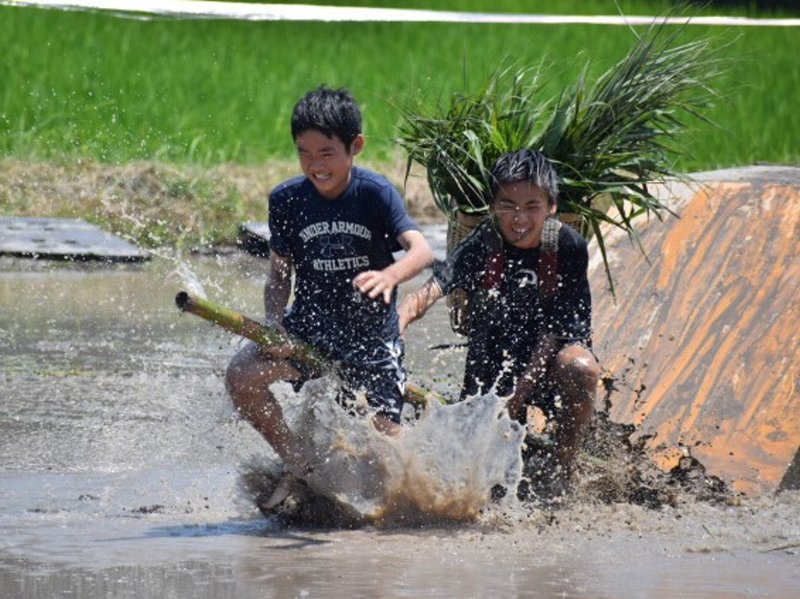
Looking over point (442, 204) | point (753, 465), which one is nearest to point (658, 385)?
point (753, 465)

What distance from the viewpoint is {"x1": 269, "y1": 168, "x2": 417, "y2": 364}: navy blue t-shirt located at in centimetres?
581

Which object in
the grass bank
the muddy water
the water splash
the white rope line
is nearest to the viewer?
the muddy water

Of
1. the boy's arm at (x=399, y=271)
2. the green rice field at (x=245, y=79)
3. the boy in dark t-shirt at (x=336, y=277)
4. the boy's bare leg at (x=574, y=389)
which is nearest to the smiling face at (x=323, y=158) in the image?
the boy in dark t-shirt at (x=336, y=277)

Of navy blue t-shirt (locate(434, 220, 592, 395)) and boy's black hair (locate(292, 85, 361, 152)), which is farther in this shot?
navy blue t-shirt (locate(434, 220, 592, 395))

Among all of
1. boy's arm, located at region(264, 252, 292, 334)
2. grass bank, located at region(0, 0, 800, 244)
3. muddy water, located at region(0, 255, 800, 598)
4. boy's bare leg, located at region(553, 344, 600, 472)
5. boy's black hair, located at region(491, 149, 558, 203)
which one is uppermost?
grass bank, located at region(0, 0, 800, 244)

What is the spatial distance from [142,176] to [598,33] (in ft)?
29.6

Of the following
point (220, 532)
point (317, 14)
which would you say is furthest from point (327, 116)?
point (317, 14)

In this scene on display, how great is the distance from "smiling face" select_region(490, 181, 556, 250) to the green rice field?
15.9 feet

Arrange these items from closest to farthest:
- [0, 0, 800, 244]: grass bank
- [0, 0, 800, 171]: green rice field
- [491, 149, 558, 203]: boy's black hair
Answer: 1. [491, 149, 558, 203]: boy's black hair
2. [0, 0, 800, 244]: grass bank
3. [0, 0, 800, 171]: green rice field

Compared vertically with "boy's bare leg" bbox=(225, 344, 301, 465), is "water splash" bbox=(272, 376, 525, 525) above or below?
below

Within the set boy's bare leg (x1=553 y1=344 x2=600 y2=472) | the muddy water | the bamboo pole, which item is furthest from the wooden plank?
boy's bare leg (x1=553 y1=344 x2=600 y2=472)

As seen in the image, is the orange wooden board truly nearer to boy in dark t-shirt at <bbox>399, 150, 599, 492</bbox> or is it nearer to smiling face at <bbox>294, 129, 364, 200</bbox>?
boy in dark t-shirt at <bbox>399, 150, 599, 492</bbox>

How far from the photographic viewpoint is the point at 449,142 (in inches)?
250

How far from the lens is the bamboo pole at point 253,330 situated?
17.3 feet
